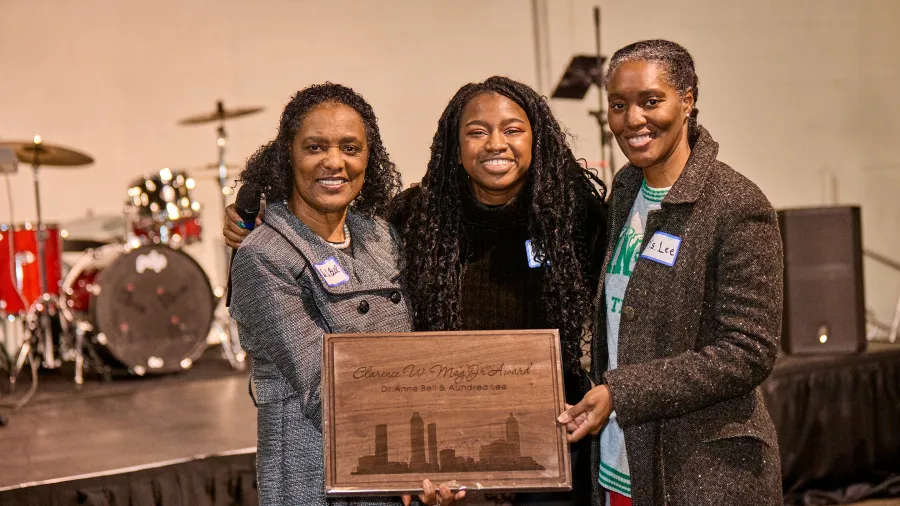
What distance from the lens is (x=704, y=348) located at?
1808 millimetres

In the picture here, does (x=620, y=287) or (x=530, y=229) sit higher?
(x=530, y=229)

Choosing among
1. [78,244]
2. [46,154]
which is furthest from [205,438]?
[78,244]

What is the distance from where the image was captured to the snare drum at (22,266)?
548 cm

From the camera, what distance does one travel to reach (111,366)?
6.01 meters

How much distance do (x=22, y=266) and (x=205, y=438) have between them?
2.43m

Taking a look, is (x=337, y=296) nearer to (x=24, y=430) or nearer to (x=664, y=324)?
(x=664, y=324)

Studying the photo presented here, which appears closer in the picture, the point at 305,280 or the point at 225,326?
the point at 305,280

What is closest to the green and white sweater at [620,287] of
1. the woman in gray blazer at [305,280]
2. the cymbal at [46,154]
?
the woman in gray blazer at [305,280]

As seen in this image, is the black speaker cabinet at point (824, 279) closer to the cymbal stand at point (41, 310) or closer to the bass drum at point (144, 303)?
the bass drum at point (144, 303)

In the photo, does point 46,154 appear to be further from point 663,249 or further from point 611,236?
point 663,249

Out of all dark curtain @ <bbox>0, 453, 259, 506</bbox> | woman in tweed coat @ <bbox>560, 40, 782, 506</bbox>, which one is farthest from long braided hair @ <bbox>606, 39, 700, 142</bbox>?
dark curtain @ <bbox>0, 453, 259, 506</bbox>

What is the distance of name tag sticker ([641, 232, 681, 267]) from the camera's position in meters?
1.84

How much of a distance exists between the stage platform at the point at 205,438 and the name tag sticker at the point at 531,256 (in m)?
1.81

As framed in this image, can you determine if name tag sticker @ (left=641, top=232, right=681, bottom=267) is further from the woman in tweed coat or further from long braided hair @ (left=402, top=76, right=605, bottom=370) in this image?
long braided hair @ (left=402, top=76, right=605, bottom=370)
